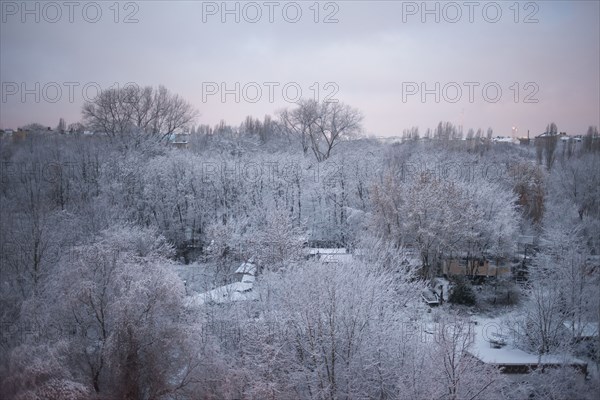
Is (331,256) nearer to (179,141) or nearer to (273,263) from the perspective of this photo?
(273,263)

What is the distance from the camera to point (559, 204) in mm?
28828

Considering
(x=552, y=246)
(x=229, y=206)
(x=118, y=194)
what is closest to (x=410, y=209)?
(x=552, y=246)

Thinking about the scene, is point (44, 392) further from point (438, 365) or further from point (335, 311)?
point (438, 365)

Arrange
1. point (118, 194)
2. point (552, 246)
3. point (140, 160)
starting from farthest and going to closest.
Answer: point (140, 160) → point (118, 194) → point (552, 246)

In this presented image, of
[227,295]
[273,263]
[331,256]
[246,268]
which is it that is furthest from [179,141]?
[227,295]

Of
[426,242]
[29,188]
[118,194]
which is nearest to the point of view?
[426,242]

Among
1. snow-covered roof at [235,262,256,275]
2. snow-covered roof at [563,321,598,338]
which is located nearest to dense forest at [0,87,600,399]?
snow-covered roof at [563,321,598,338]

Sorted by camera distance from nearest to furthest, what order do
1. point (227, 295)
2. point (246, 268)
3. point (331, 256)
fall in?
point (227, 295), point (331, 256), point (246, 268)

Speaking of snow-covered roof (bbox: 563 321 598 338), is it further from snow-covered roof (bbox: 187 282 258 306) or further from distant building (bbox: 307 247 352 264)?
snow-covered roof (bbox: 187 282 258 306)

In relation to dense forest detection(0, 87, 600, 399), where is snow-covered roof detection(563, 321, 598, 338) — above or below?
below

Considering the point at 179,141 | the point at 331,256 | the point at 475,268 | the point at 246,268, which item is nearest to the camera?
the point at 331,256

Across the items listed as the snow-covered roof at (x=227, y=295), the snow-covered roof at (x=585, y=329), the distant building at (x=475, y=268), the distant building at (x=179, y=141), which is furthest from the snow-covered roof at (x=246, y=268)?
the distant building at (x=179, y=141)

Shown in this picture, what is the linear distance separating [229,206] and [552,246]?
706 inches

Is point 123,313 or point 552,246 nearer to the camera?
point 123,313
